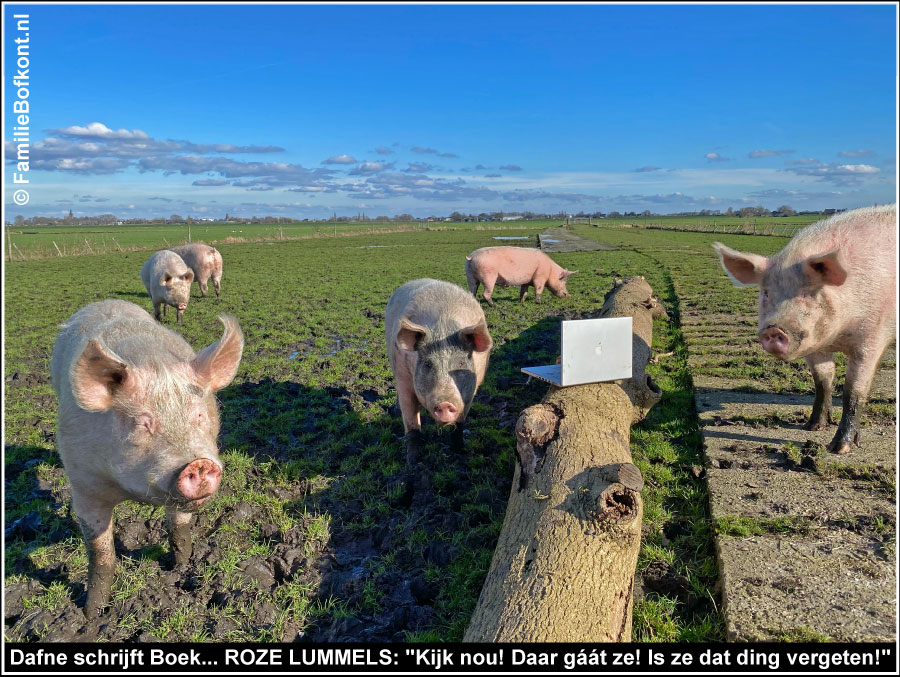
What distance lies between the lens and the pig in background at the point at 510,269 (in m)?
14.6

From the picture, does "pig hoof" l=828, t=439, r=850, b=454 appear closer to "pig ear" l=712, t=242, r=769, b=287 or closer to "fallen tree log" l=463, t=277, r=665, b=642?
"pig ear" l=712, t=242, r=769, b=287

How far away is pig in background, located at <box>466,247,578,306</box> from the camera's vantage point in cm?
1460

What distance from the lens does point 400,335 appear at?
481 centimetres

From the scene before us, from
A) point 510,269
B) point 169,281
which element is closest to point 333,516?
point 169,281

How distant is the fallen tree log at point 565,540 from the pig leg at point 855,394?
228 cm

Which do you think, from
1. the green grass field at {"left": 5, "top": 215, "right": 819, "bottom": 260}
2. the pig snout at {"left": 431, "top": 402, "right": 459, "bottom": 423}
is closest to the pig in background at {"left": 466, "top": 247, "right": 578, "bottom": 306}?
the pig snout at {"left": 431, "top": 402, "right": 459, "bottom": 423}

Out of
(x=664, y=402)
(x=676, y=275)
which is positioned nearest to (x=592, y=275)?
(x=676, y=275)

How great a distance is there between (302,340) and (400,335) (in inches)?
246

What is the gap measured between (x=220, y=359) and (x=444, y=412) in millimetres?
1998

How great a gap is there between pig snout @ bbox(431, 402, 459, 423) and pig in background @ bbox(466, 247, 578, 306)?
1002 cm

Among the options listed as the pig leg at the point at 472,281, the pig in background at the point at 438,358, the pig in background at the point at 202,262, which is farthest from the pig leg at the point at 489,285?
the pig in background at the point at 438,358

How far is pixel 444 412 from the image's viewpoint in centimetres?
469

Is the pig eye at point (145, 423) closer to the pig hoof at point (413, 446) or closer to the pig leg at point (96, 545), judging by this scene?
the pig leg at point (96, 545)
